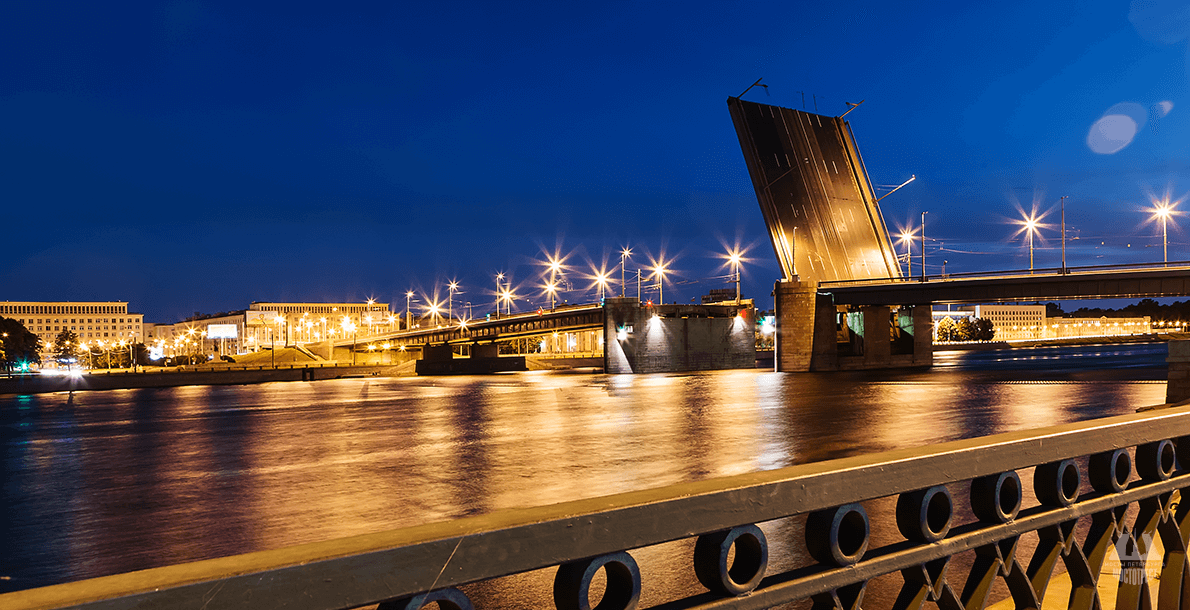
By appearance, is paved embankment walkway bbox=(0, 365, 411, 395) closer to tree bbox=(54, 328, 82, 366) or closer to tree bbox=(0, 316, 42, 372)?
tree bbox=(0, 316, 42, 372)

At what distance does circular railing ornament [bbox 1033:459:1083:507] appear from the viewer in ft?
8.80

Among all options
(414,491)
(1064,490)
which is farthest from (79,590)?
(414,491)

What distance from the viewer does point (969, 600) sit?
97.4 inches

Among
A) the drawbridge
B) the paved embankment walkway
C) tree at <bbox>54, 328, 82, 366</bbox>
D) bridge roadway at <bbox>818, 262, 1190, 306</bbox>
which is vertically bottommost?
Answer: the paved embankment walkway

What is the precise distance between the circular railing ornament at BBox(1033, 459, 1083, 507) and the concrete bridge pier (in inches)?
2550

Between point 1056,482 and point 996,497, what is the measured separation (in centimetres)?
39

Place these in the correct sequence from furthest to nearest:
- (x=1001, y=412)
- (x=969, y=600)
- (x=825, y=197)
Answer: (x=825, y=197) < (x=1001, y=412) < (x=969, y=600)

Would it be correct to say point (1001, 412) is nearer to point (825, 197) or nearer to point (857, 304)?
point (825, 197)

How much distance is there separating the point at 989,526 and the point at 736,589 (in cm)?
114

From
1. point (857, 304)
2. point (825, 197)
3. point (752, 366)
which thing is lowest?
point (752, 366)

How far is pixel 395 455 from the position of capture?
20641 millimetres

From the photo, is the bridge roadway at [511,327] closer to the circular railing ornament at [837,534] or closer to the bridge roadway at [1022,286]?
the bridge roadway at [1022,286]

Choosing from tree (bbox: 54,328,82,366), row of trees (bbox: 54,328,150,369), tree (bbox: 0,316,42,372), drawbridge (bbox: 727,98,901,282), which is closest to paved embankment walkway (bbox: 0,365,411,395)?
tree (bbox: 0,316,42,372)

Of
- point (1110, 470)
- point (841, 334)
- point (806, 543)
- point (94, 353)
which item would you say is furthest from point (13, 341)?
point (1110, 470)
